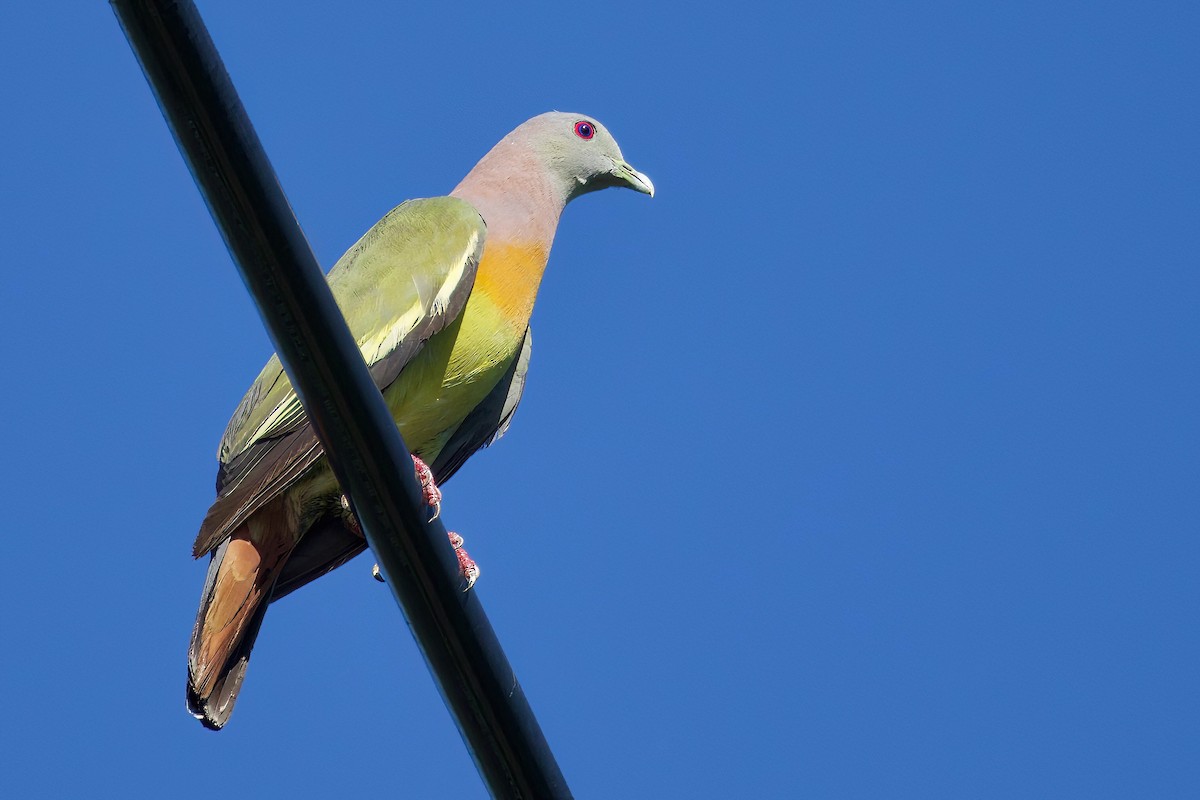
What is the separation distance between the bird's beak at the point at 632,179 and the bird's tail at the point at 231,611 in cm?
255

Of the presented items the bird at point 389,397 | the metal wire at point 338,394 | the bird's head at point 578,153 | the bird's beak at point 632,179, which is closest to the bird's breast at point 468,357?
the bird at point 389,397

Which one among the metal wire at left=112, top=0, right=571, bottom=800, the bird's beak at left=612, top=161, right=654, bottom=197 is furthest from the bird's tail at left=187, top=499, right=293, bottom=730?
the bird's beak at left=612, top=161, right=654, bottom=197

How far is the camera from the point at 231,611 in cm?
463

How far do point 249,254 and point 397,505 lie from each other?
59 centimetres

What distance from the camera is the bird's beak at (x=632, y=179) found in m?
6.54

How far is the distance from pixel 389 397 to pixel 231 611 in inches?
35.5

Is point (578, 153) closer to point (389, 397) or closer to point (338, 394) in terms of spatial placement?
point (389, 397)

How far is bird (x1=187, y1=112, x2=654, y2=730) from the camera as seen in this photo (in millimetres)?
4543

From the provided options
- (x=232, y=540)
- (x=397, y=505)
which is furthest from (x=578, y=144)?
(x=397, y=505)

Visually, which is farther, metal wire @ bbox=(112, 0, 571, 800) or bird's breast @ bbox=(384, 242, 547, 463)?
bird's breast @ bbox=(384, 242, 547, 463)

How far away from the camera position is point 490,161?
6.07 meters

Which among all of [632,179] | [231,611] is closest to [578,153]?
[632,179]

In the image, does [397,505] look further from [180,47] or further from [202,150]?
[180,47]

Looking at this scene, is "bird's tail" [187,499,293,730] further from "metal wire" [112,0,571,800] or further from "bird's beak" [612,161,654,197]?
"bird's beak" [612,161,654,197]
